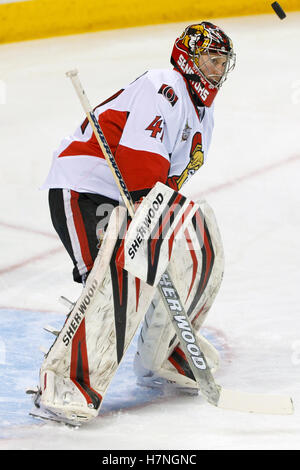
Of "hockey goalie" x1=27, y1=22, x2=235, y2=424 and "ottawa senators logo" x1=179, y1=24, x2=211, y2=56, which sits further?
"ottawa senators logo" x1=179, y1=24, x2=211, y2=56

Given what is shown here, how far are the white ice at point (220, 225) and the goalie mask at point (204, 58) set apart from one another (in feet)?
2.58

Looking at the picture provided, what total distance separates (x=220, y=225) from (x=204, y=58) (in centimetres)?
140

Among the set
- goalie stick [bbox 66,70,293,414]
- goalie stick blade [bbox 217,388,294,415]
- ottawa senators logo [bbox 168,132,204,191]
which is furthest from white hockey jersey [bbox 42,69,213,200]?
goalie stick blade [bbox 217,388,294,415]

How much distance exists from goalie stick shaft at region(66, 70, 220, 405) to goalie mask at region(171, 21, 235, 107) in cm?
32

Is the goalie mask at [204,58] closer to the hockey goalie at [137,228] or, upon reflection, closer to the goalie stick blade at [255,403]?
the hockey goalie at [137,228]

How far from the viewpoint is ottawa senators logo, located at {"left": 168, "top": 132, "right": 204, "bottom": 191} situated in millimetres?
2504

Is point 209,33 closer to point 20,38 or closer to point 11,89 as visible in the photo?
point 11,89

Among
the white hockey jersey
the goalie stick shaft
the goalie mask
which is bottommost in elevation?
the goalie stick shaft

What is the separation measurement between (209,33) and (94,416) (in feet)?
3.18

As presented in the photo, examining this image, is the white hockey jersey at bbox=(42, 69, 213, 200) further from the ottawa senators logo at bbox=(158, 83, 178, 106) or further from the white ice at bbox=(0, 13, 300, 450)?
the white ice at bbox=(0, 13, 300, 450)

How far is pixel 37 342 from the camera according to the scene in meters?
2.98

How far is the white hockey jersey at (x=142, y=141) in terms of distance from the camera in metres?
2.32
